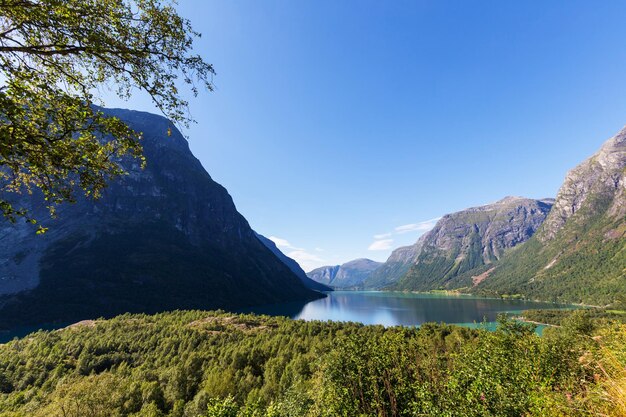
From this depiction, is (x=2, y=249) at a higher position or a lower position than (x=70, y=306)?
higher

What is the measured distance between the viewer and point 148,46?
9.35m

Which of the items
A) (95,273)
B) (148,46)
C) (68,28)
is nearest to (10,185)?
(68,28)

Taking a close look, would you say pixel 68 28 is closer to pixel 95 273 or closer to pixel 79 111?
pixel 79 111

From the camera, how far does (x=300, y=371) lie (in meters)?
49.5

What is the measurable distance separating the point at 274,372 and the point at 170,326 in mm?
51967

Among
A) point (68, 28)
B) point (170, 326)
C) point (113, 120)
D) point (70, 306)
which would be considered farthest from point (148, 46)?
point (70, 306)

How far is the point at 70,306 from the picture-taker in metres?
163

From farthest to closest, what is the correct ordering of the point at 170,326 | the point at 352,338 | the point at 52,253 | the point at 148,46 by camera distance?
the point at 52,253 → the point at 170,326 → the point at 352,338 → the point at 148,46

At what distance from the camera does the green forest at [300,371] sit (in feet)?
57.5

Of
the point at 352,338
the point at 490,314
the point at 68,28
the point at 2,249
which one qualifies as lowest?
the point at 490,314

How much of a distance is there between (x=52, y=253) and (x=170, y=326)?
171116mm

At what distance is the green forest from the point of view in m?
17.5

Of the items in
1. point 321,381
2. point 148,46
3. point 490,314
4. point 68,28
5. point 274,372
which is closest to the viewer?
point 68,28

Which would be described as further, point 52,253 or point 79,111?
point 52,253
